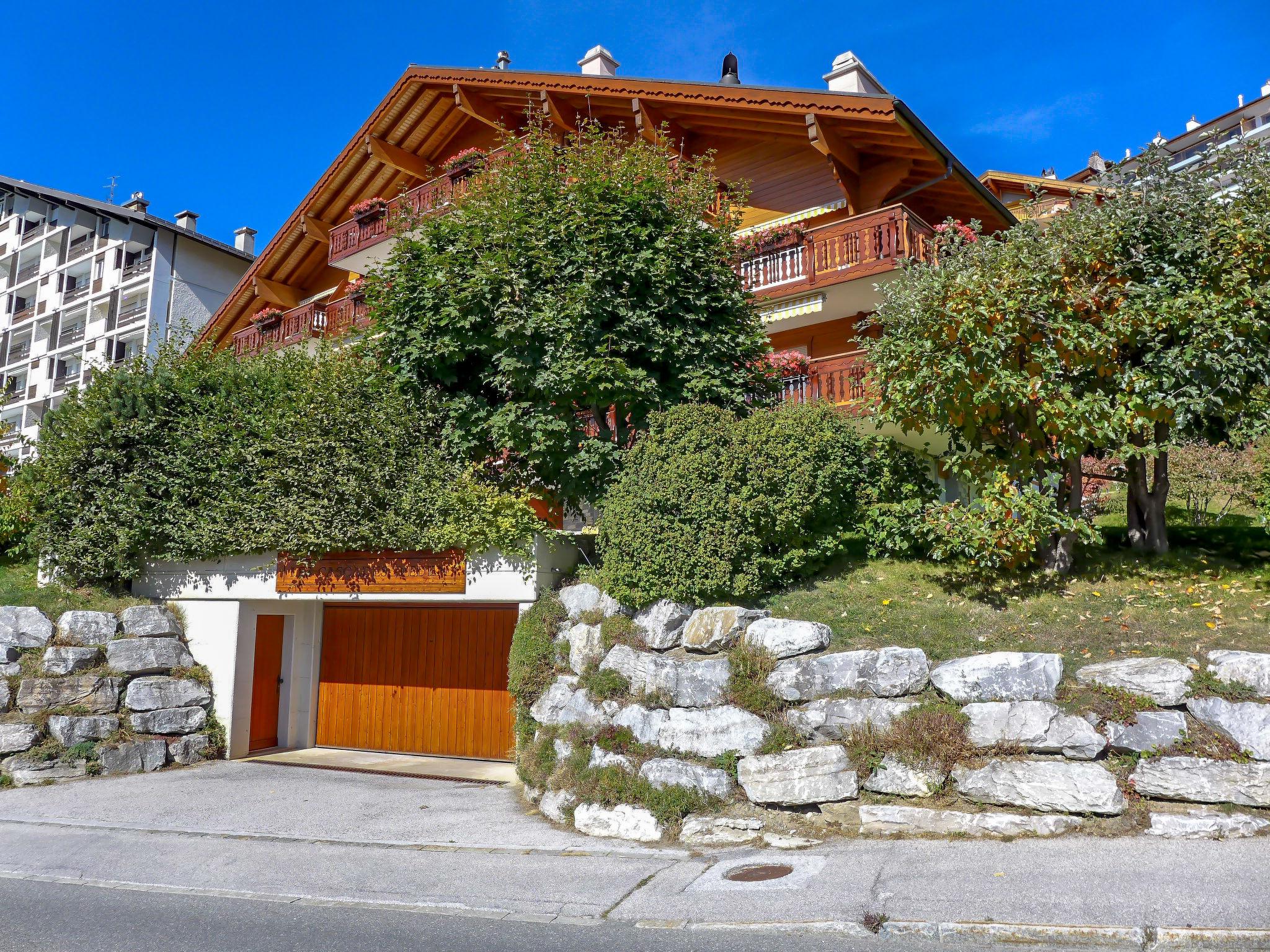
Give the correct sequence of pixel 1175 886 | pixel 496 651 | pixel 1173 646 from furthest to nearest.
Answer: pixel 496 651, pixel 1173 646, pixel 1175 886

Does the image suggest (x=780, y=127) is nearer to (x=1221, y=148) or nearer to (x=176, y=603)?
(x=1221, y=148)

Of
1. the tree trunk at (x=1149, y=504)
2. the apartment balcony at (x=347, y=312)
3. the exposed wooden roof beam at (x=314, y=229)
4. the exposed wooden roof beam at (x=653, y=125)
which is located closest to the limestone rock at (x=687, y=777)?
the tree trunk at (x=1149, y=504)

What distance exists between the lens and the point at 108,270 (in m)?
37.0

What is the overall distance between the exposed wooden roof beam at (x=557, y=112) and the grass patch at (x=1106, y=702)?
13.2m

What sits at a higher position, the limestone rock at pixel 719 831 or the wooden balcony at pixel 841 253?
the wooden balcony at pixel 841 253

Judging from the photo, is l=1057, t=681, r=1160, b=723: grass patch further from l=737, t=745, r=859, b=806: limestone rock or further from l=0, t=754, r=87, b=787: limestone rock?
l=0, t=754, r=87, b=787: limestone rock

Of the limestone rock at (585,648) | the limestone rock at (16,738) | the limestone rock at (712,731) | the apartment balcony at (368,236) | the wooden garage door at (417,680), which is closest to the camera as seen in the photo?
the limestone rock at (712,731)

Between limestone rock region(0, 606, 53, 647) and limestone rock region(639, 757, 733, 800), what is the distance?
8562 mm

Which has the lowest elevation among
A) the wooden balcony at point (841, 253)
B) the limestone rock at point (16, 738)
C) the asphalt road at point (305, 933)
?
the asphalt road at point (305, 933)

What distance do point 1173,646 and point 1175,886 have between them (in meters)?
2.46

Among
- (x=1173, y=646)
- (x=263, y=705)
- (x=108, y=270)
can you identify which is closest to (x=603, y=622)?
(x=1173, y=646)

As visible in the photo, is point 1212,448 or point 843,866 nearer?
point 843,866

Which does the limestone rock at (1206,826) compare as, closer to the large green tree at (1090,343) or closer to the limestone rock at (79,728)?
the large green tree at (1090,343)

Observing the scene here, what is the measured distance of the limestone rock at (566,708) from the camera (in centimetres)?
871
